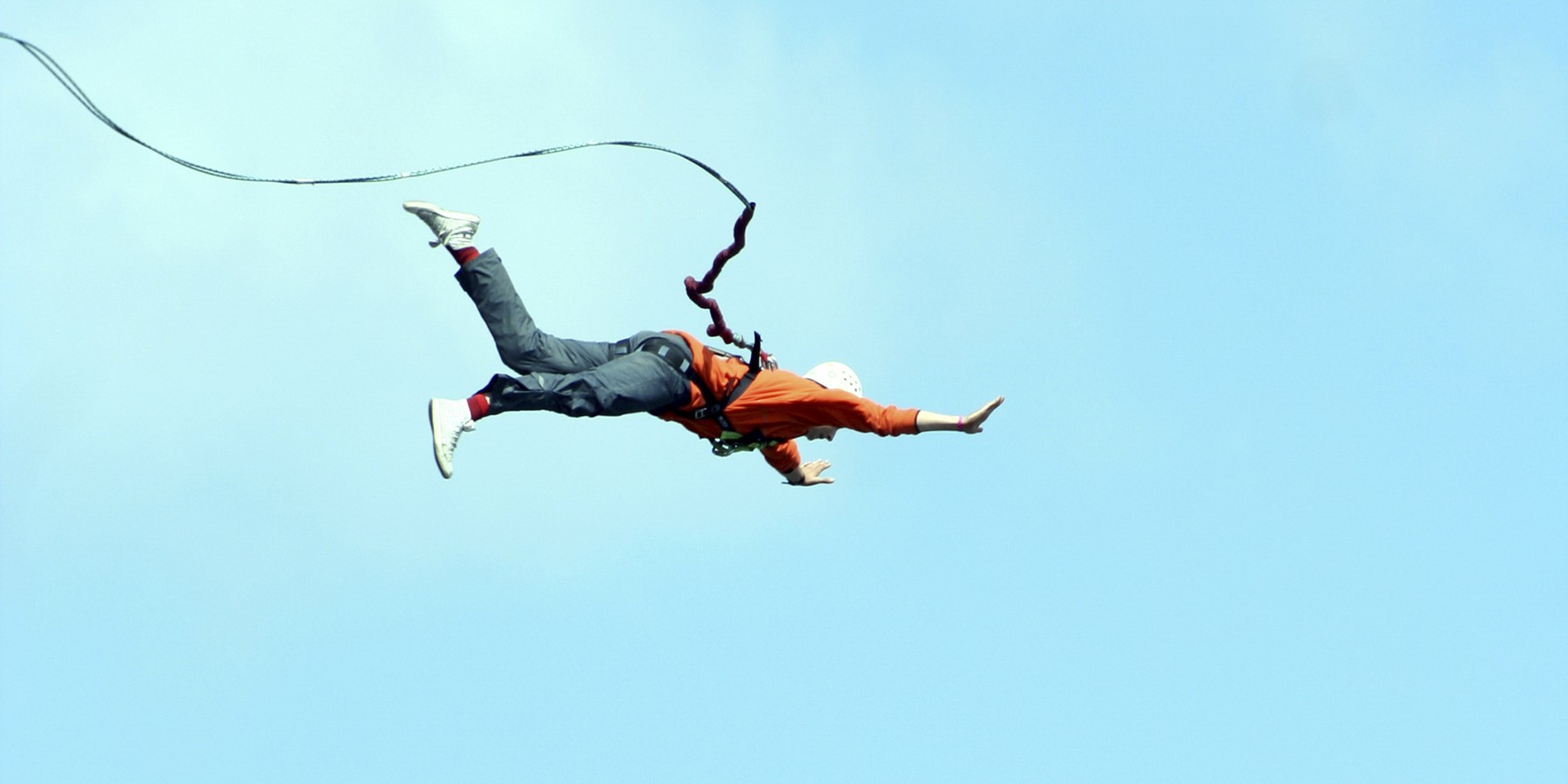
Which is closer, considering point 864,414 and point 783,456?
point 864,414

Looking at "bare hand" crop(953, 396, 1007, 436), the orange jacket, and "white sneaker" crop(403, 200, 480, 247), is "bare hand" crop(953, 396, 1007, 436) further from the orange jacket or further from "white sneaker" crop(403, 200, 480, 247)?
"white sneaker" crop(403, 200, 480, 247)

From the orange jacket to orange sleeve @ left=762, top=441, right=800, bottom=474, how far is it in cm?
118

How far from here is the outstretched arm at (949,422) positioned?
13992 mm

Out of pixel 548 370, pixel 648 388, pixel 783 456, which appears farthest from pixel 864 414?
pixel 548 370

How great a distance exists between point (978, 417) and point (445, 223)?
403 cm

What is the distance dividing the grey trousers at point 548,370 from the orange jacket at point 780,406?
42 centimetres

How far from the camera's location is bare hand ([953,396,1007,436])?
1387 centimetres

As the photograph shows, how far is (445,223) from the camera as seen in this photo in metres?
13.5

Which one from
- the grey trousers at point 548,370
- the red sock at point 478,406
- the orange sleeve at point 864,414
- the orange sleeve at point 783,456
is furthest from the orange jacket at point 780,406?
the red sock at point 478,406

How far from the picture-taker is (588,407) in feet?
44.6

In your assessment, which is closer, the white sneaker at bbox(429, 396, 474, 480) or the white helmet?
the white sneaker at bbox(429, 396, 474, 480)

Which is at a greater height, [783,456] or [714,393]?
[783,456]

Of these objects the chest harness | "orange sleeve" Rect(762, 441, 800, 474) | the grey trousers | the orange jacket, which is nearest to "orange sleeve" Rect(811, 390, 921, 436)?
the orange jacket

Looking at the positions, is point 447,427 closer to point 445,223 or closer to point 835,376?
point 445,223
